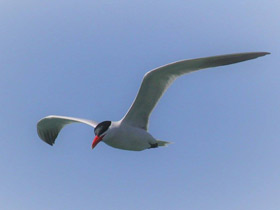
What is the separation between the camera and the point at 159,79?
11820mm

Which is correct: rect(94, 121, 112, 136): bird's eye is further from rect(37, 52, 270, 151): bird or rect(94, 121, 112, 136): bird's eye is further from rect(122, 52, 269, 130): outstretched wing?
rect(122, 52, 269, 130): outstretched wing

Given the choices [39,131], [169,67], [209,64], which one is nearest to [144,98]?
[169,67]

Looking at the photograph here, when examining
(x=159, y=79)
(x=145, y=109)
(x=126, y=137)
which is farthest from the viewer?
(x=145, y=109)

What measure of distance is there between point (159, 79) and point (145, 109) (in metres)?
1.02

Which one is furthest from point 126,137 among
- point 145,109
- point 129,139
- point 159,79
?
point 159,79

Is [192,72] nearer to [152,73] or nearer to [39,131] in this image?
[152,73]

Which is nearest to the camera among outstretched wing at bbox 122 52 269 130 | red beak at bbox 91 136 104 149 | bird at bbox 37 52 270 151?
outstretched wing at bbox 122 52 269 130

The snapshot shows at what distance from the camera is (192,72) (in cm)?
1138

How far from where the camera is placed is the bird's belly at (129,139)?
39.6 feet

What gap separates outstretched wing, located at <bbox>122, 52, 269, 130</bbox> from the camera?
10891mm

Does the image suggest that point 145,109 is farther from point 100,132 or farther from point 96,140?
point 96,140

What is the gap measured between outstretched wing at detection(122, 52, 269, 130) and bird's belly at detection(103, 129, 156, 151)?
31cm

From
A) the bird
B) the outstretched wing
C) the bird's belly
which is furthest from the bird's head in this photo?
the outstretched wing

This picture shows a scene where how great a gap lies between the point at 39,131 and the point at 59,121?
0.86 metres
